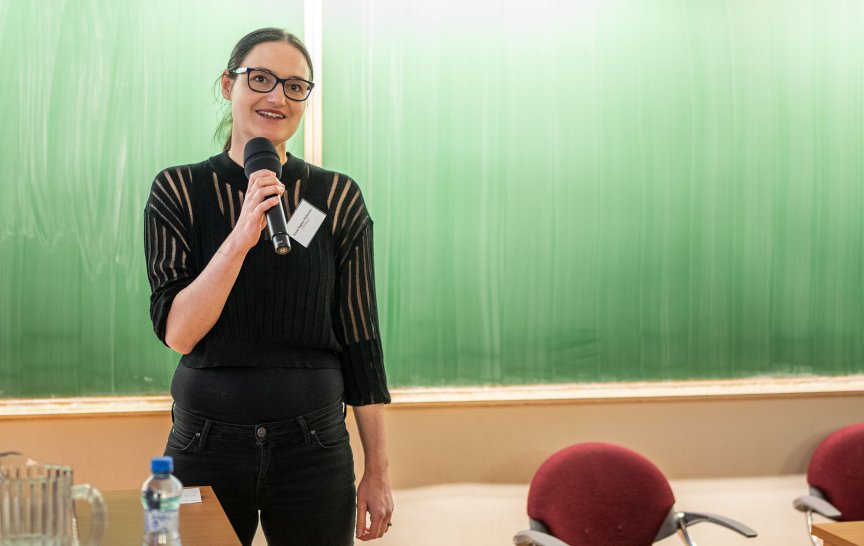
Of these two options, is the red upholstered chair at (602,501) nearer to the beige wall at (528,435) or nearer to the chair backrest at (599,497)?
the chair backrest at (599,497)

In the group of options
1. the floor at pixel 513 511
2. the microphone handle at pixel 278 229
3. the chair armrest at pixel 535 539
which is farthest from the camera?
the floor at pixel 513 511

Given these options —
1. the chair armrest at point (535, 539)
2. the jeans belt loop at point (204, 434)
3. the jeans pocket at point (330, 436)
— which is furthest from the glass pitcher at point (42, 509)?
the chair armrest at point (535, 539)

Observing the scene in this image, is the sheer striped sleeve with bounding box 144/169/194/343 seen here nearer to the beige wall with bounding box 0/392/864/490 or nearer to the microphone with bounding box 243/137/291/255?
the microphone with bounding box 243/137/291/255

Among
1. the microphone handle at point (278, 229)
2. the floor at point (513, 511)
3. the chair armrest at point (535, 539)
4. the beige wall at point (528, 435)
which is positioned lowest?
the floor at point (513, 511)

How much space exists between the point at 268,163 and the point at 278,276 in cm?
24

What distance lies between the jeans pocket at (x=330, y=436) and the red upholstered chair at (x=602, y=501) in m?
0.93

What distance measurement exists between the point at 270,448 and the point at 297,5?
5.51 ft


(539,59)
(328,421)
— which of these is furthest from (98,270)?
(539,59)

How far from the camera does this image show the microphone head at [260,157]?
1705 millimetres

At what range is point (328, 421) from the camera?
1771 millimetres

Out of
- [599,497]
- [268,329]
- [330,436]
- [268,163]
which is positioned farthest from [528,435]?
[268,163]

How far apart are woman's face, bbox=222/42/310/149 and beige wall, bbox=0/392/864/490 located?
1.28 metres

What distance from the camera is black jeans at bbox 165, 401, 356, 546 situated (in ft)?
5.55

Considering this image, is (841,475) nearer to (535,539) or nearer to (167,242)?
(535,539)
